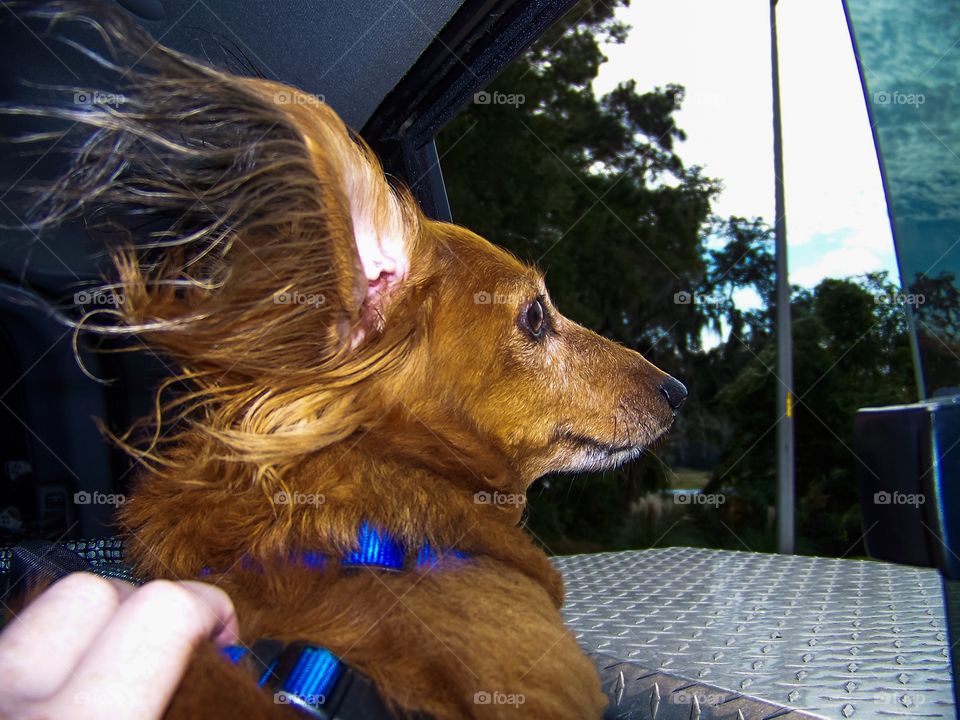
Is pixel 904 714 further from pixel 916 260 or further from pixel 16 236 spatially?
pixel 16 236

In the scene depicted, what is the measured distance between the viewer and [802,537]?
25.6 feet

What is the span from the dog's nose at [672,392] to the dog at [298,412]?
34.9 inches

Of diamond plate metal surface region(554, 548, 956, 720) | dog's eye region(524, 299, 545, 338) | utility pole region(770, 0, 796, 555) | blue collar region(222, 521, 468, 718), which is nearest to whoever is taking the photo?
blue collar region(222, 521, 468, 718)

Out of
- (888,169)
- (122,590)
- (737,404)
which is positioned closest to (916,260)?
(888,169)

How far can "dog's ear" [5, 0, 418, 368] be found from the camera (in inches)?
52.1

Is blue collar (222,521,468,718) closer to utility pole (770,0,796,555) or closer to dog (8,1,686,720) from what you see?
dog (8,1,686,720)

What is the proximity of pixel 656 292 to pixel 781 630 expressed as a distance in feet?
25.3

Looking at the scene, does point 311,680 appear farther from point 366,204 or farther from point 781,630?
point 781,630

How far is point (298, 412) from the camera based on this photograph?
1592 mm

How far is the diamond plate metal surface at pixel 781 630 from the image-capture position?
1.63m

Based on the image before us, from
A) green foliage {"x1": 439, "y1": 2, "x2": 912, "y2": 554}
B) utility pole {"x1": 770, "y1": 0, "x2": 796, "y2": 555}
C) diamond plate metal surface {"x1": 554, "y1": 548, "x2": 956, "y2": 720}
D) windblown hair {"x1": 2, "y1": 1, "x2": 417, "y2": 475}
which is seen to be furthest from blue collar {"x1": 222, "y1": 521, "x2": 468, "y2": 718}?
green foliage {"x1": 439, "y1": 2, "x2": 912, "y2": 554}

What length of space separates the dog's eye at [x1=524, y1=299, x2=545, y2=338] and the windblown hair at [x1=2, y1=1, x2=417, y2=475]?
2.09 ft

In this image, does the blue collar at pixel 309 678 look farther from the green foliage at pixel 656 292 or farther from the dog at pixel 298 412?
the green foliage at pixel 656 292

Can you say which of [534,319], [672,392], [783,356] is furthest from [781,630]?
[783,356]
